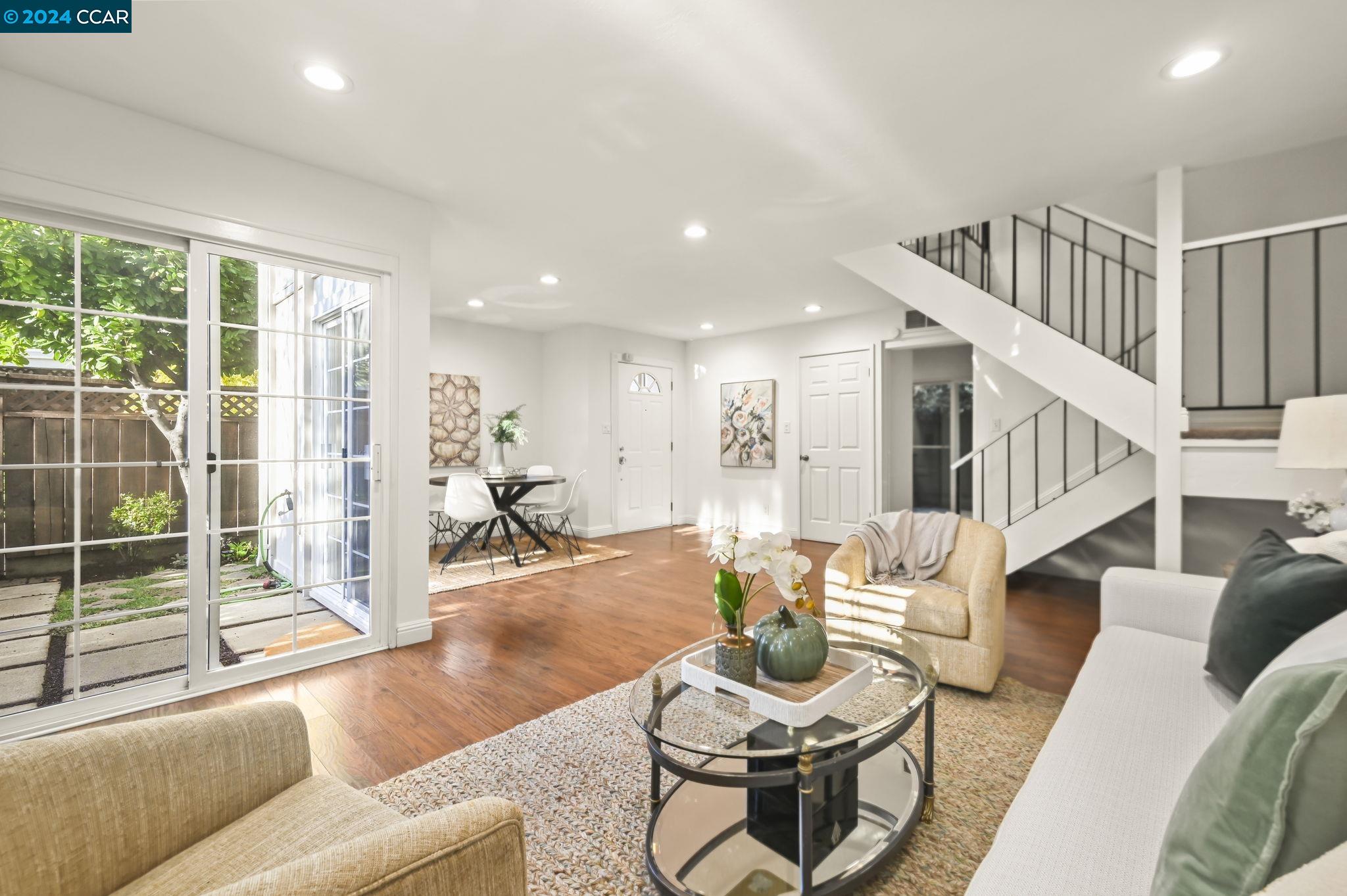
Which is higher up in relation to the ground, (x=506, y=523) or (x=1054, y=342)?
(x=1054, y=342)

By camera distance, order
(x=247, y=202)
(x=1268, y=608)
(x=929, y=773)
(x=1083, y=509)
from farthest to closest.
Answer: (x=1083, y=509) < (x=247, y=202) < (x=929, y=773) < (x=1268, y=608)

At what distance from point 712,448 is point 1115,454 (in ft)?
14.2

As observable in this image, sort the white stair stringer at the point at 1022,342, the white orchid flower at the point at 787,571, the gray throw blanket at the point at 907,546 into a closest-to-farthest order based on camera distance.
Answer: the white orchid flower at the point at 787,571 → the gray throw blanket at the point at 907,546 → the white stair stringer at the point at 1022,342

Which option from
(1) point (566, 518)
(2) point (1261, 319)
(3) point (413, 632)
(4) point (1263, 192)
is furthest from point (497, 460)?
(4) point (1263, 192)

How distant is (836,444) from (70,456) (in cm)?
590

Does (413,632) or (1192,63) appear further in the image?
(413,632)

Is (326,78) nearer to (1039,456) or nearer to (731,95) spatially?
(731,95)

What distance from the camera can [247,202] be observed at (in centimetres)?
278

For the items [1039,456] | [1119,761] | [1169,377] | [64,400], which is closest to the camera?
[1119,761]

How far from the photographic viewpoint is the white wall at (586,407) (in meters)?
6.82

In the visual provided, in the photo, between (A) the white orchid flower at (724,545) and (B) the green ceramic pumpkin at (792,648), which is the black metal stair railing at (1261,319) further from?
(A) the white orchid flower at (724,545)

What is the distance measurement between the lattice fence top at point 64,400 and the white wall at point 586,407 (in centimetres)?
420

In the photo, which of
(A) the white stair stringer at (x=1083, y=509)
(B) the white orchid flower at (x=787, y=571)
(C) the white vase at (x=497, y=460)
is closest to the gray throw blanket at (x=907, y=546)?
(A) the white stair stringer at (x=1083, y=509)

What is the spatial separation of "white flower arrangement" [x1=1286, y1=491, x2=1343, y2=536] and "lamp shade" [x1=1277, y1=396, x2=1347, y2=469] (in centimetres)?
26
